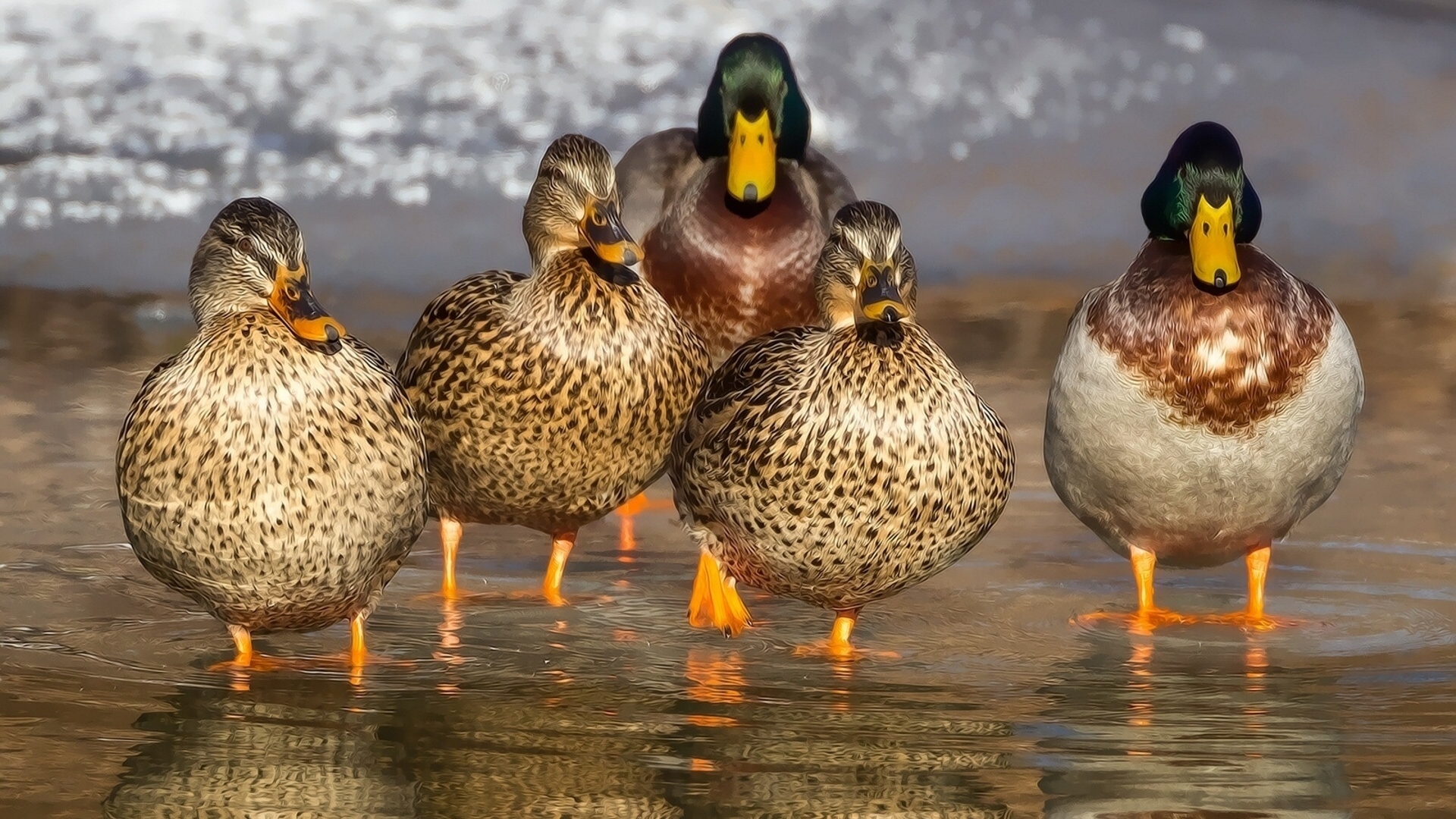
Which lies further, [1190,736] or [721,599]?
[721,599]

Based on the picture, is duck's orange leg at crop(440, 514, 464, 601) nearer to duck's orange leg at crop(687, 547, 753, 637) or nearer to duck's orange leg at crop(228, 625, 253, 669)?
duck's orange leg at crop(687, 547, 753, 637)

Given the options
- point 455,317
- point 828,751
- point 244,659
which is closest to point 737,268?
point 455,317

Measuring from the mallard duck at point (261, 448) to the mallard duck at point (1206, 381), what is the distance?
1.61 metres

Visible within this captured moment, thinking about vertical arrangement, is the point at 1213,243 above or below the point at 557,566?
above

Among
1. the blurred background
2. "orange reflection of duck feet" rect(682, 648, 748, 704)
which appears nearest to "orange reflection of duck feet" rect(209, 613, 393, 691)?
"orange reflection of duck feet" rect(682, 648, 748, 704)

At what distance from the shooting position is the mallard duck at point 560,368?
204 inches

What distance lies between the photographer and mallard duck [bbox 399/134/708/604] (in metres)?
5.18

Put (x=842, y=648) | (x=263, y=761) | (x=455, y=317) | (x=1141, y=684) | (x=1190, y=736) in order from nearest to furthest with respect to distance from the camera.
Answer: (x=263, y=761), (x=1190, y=736), (x=1141, y=684), (x=842, y=648), (x=455, y=317)

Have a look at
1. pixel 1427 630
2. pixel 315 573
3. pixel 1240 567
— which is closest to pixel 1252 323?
pixel 1427 630

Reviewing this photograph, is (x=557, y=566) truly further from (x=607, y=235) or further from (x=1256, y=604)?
(x=1256, y=604)

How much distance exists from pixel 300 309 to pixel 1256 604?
232cm

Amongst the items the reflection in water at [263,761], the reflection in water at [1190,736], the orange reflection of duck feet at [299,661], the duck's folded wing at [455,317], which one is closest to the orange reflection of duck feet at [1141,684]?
the reflection in water at [1190,736]

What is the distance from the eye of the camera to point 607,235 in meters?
5.20

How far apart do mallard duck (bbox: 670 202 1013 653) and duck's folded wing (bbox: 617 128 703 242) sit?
176 centimetres
